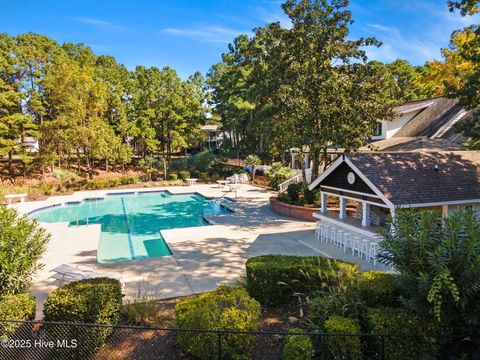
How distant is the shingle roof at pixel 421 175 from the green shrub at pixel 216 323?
21.2ft

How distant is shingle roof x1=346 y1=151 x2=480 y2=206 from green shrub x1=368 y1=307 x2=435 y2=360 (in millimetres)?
5265

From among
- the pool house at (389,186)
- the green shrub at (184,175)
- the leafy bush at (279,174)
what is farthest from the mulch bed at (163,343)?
the green shrub at (184,175)

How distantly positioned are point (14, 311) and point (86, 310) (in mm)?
1319

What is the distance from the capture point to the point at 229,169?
35438 mm

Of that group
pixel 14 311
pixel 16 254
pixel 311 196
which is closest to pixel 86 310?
pixel 14 311

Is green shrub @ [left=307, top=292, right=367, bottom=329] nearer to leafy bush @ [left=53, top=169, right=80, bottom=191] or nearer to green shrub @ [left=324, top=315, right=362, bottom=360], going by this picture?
green shrub @ [left=324, top=315, right=362, bottom=360]

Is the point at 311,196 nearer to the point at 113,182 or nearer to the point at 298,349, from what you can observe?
the point at 298,349

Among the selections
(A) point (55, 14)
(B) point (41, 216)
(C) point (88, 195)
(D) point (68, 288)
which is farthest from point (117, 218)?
(D) point (68, 288)

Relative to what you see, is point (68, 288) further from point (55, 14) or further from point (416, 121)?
point (416, 121)

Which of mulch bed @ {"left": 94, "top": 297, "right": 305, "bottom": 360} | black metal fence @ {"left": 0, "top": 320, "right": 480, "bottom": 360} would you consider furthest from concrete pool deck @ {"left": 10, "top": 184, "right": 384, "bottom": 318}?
black metal fence @ {"left": 0, "top": 320, "right": 480, "bottom": 360}

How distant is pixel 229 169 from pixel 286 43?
1951 cm

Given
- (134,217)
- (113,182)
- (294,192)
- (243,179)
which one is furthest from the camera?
(243,179)

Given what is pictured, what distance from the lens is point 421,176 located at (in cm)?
1107

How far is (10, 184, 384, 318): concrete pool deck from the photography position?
912 cm
